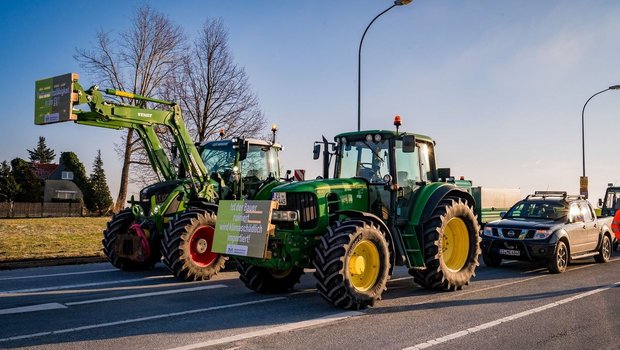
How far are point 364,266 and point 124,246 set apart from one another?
5.85 metres

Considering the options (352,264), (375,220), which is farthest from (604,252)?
(352,264)

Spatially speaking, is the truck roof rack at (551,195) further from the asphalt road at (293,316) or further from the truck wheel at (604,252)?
the asphalt road at (293,316)

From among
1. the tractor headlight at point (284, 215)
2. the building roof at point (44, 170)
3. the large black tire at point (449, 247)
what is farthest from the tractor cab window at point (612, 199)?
the building roof at point (44, 170)

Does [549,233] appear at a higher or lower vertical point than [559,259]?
higher

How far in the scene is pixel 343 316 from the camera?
7016mm

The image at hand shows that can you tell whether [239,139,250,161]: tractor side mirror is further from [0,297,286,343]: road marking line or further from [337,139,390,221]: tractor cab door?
[0,297,286,343]: road marking line

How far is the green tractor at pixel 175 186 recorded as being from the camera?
10.5 metres

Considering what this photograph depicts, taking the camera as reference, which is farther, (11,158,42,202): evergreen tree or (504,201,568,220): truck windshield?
(11,158,42,202): evergreen tree

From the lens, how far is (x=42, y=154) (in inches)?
4013

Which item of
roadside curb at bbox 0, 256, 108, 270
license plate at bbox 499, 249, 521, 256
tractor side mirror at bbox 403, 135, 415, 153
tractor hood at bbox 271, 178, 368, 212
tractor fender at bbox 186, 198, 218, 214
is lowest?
roadside curb at bbox 0, 256, 108, 270

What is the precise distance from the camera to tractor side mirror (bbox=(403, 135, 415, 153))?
8.24 meters

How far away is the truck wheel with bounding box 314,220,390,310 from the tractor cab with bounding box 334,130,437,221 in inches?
42.0

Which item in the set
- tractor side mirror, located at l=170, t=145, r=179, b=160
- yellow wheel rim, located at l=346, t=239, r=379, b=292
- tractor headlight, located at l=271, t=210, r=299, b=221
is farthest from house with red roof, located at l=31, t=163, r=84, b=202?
yellow wheel rim, located at l=346, t=239, r=379, b=292

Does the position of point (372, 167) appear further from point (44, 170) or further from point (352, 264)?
point (44, 170)
